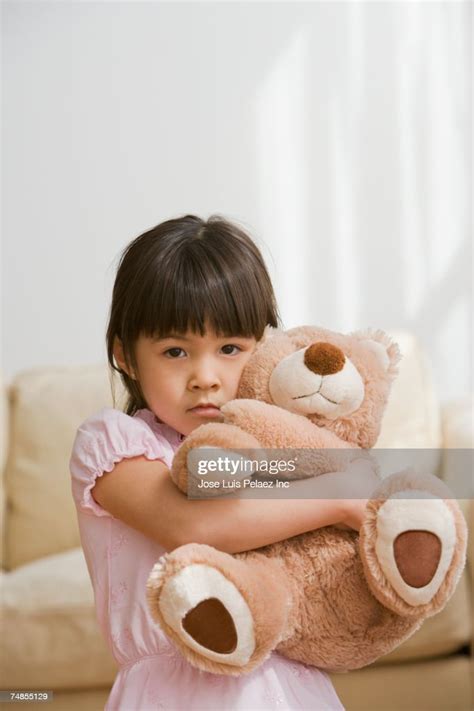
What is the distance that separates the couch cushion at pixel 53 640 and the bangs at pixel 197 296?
79 cm

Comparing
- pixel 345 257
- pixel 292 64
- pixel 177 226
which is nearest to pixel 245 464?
pixel 177 226

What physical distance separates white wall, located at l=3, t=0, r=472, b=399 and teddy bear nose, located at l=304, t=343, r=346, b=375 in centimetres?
135

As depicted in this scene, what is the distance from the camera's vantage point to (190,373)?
26.1 inches

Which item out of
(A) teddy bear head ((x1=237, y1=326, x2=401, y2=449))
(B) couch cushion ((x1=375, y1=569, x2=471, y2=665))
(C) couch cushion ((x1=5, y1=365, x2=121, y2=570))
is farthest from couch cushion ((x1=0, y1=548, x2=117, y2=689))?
(A) teddy bear head ((x1=237, y1=326, x2=401, y2=449))

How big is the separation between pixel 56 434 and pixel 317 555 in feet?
3.82

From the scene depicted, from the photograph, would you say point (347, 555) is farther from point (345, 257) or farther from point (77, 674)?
point (345, 257)

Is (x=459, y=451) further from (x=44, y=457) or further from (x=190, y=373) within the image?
(x=190, y=373)

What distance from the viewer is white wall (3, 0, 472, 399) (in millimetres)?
1960

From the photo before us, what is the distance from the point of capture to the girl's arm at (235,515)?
57 cm

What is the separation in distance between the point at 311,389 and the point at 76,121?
1550 millimetres

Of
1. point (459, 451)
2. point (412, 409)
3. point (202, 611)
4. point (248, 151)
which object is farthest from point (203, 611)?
point (248, 151)

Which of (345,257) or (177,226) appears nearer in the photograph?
(177,226)

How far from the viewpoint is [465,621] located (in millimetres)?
1343

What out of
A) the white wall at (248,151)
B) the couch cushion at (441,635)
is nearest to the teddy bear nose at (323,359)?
the couch cushion at (441,635)
